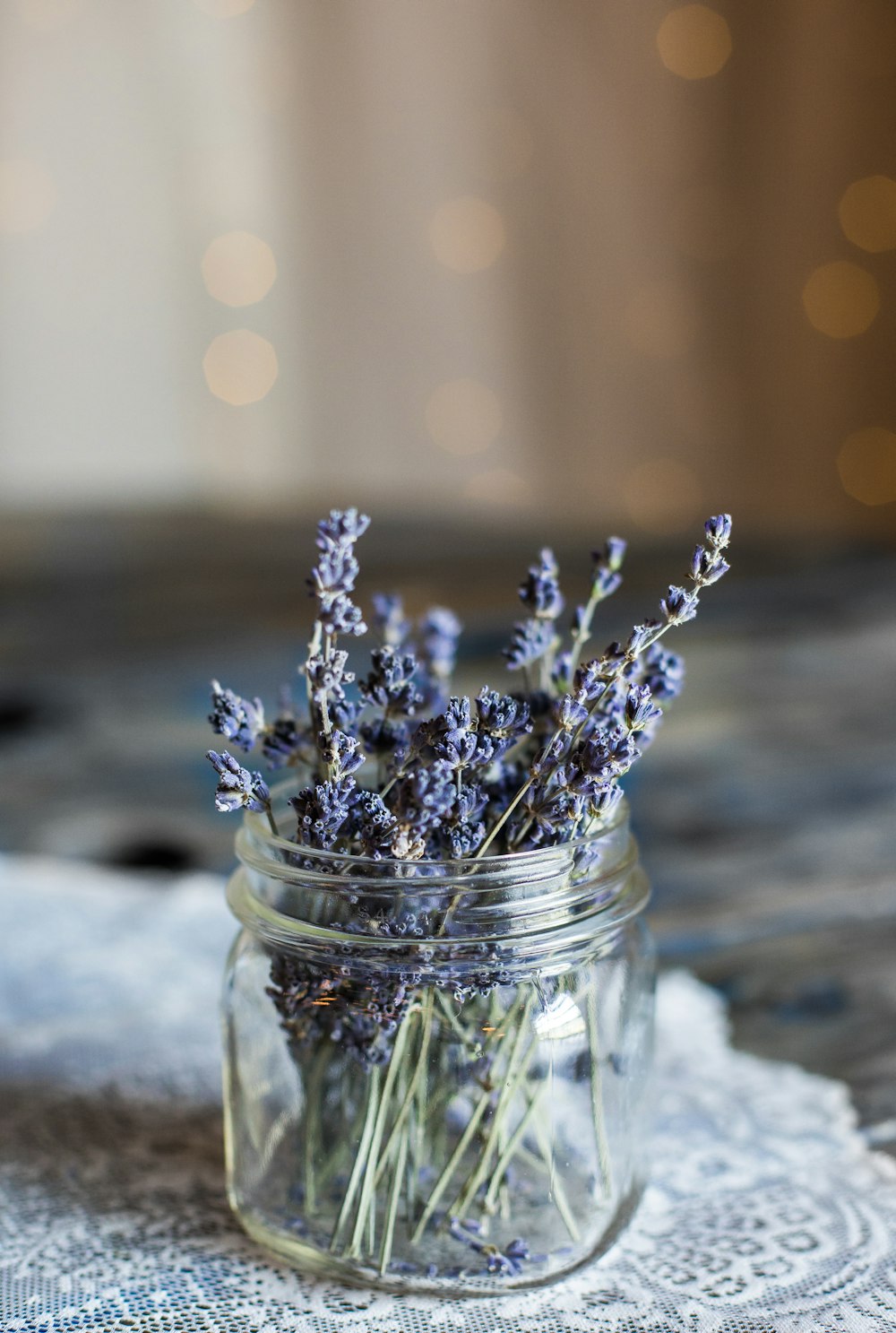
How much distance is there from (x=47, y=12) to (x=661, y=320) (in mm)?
1521

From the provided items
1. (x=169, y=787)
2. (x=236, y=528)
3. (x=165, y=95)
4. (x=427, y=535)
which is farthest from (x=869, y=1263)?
(x=165, y=95)

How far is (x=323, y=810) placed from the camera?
21.6 inches

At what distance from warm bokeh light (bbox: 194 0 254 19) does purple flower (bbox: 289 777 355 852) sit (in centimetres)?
284

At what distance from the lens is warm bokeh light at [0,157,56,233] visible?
9.84 feet

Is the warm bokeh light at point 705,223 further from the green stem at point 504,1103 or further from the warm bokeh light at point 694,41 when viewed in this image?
the green stem at point 504,1103

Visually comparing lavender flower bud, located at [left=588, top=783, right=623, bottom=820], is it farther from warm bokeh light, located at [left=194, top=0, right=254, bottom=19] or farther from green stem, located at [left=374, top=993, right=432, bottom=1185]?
warm bokeh light, located at [left=194, top=0, right=254, bottom=19]

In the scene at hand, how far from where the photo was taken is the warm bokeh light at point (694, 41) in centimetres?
293

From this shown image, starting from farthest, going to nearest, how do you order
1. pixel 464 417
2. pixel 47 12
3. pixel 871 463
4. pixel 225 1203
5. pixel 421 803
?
pixel 464 417 → pixel 871 463 → pixel 47 12 → pixel 225 1203 → pixel 421 803

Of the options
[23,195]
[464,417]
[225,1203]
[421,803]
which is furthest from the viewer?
[464,417]

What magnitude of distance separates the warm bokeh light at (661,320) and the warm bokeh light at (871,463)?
0.45 meters

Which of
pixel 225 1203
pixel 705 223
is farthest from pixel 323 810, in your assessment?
pixel 705 223

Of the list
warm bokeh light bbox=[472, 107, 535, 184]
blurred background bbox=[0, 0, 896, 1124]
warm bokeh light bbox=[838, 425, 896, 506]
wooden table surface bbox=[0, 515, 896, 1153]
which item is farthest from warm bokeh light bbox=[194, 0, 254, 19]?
warm bokeh light bbox=[838, 425, 896, 506]

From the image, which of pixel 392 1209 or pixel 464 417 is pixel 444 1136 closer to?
pixel 392 1209

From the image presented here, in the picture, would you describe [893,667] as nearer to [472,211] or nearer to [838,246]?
[838,246]
